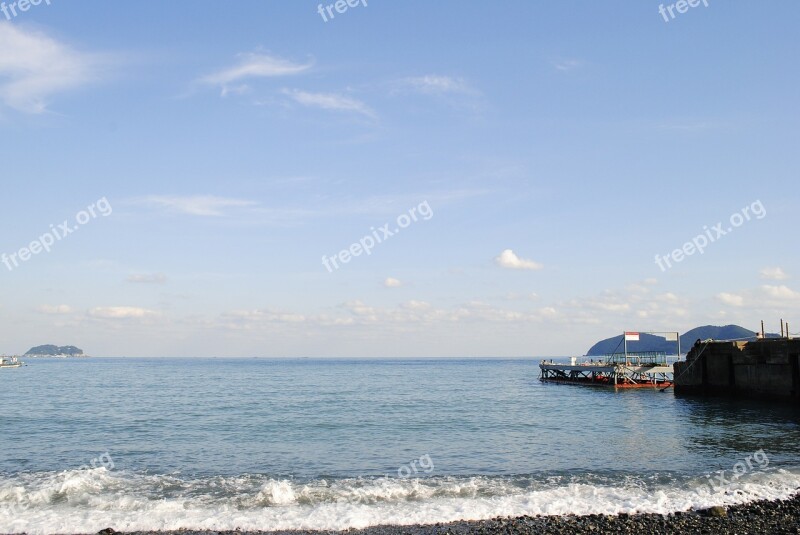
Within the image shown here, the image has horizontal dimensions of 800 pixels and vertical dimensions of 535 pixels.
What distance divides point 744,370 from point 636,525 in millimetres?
42871

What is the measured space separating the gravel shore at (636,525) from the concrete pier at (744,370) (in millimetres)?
33535

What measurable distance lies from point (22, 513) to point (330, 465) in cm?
1163

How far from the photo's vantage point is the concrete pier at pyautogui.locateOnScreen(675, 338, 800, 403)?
4631cm

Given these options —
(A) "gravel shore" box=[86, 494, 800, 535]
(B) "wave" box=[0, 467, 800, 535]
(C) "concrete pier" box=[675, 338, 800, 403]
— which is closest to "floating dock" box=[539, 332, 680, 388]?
(C) "concrete pier" box=[675, 338, 800, 403]

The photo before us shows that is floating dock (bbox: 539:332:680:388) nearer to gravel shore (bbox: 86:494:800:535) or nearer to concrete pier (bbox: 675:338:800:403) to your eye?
concrete pier (bbox: 675:338:800:403)

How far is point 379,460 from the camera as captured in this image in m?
27.6

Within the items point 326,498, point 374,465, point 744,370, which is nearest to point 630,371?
point 744,370

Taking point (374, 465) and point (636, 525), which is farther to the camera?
point (374, 465)

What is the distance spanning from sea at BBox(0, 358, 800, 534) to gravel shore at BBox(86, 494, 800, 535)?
78cm

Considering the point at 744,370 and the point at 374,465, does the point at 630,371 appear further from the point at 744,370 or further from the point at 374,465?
the point at 374,465

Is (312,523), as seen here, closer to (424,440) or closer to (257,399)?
(424,440)

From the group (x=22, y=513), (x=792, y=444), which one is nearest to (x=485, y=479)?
(x=22, y=513)

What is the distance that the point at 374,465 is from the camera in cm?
2638

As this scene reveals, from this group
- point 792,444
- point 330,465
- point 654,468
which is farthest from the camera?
point 792,444
